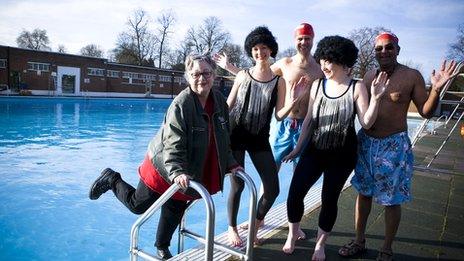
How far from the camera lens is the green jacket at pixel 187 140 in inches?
96.5

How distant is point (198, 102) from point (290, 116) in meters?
1.27

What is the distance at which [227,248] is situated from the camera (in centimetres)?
297

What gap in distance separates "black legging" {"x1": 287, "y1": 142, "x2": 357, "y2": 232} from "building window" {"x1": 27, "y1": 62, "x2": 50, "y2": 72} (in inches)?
1309

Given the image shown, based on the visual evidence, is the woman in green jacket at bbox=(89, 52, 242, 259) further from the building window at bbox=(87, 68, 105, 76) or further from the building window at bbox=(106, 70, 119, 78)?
the building window at bbox=(106, 70, 119, 78)

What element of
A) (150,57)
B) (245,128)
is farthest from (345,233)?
(150,57)

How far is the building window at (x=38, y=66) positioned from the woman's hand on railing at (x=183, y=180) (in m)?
33.3

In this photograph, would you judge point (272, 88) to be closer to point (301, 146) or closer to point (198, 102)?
point (301, 146)

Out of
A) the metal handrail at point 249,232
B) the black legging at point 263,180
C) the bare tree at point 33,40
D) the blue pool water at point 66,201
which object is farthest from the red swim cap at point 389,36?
the bare tree at point 33,40

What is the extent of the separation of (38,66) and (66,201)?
1147 inches

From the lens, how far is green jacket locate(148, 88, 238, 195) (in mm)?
2451

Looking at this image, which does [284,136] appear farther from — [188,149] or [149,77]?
[149,77]

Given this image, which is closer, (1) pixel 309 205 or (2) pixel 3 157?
(1) pixel 309 205

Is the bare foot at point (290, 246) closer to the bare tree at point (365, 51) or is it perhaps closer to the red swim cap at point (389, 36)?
the red swim cap at point (389, 36)

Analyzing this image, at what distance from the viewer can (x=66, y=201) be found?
6461 millimetres
